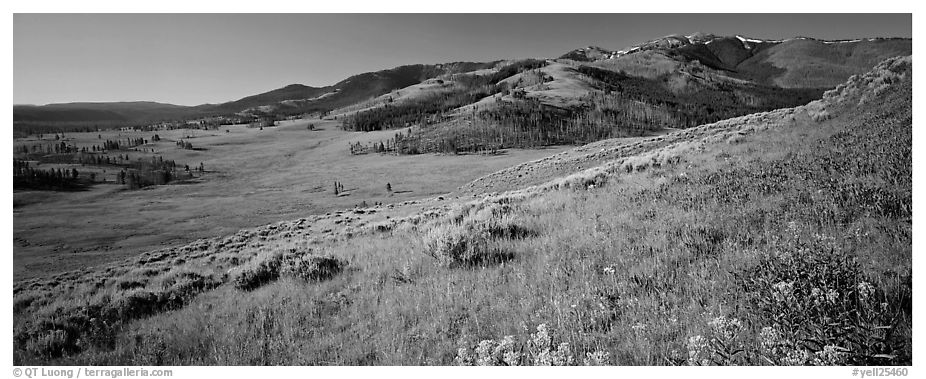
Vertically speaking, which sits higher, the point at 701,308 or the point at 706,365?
the point at 701,308

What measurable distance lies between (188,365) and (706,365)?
560 cm

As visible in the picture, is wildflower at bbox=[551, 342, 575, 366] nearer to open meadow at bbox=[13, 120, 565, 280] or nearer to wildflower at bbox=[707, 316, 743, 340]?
wildflower at bbox=[707, 316, 743, 340]

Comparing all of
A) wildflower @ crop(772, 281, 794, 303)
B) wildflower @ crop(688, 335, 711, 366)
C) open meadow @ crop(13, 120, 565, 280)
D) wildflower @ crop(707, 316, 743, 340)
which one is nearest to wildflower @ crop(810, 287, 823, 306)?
wildflower @ crop(772, 281, 794, 303)

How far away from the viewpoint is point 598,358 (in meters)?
3.41

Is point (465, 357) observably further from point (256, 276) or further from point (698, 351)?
point (256, 276)

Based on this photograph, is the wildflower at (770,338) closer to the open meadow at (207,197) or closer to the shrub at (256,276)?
the shrub at (256,276)

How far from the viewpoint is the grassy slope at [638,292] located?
3.20 m

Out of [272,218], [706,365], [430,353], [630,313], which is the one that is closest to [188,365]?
A: [430,353]

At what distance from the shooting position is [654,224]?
6.11 m

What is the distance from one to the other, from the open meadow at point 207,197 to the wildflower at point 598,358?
27072 millimetres

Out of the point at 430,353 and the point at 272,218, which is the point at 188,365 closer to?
the point at 430,353

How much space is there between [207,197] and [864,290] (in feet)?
219

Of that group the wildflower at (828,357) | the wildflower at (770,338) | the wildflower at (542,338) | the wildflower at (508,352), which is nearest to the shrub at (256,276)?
the wildflower at (508,352)

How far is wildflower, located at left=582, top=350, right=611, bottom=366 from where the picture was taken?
3.38m
